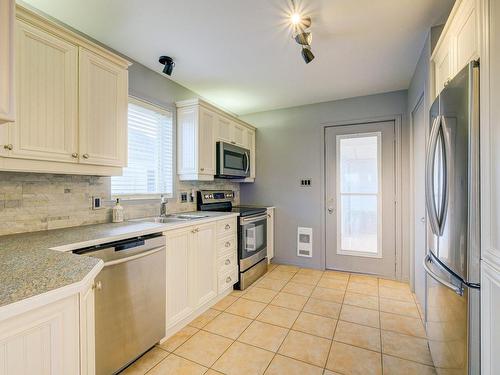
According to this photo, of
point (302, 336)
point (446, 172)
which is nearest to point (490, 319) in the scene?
point (446, 172)

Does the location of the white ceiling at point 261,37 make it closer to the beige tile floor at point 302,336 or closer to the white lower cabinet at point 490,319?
the white lower cabinet at point 490,319

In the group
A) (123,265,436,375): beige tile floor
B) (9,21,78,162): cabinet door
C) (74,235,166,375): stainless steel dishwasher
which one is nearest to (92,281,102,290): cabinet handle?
(74,235,166,375): stainless steel dishwasher

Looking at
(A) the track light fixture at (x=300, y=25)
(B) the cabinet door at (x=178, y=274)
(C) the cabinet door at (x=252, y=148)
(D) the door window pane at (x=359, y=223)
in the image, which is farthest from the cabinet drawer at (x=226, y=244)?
(A) the track light fixture at (x=300, y=25)

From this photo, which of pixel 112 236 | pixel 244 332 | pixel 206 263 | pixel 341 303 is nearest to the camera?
pixel 112 236

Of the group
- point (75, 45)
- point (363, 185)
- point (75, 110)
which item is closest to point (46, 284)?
point (75, 110)

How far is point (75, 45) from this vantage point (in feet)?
5.70

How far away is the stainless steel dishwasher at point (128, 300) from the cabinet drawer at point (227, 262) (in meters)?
0.83

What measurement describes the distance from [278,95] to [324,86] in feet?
2.05

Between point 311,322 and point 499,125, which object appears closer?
point 499,125

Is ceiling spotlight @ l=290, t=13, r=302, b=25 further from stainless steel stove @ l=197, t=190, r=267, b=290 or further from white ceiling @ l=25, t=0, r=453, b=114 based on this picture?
stainless steel stove @ l=197, t=190, r=267, b=290

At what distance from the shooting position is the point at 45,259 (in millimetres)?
1083

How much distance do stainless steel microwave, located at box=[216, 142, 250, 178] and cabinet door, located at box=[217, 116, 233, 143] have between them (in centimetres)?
11

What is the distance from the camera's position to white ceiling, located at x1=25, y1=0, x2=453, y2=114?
5.92ft

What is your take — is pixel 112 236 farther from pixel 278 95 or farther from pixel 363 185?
pixel 363 185
